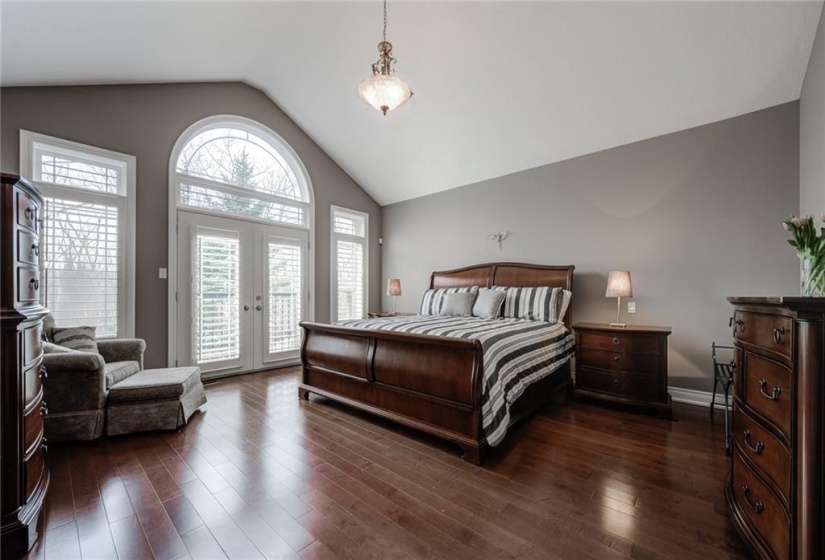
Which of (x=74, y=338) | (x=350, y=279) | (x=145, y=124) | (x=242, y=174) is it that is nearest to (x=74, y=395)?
(x=74, y=338)

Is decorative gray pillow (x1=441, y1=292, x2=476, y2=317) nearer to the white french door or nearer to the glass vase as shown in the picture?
the white french door

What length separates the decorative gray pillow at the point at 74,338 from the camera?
9.32 ft

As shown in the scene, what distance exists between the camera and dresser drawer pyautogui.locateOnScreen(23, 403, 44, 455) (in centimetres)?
154

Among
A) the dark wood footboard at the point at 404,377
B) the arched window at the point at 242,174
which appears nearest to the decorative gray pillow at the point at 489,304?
the dark wood footboard at the point at 404,377

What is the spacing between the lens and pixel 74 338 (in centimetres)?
289

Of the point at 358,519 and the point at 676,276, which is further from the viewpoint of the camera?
the point at 676,276

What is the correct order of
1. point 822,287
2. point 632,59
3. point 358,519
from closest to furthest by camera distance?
point 822,287 → point 358,519 → point 632,59

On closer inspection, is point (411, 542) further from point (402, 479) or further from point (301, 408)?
point (301, 408)

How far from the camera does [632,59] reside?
2.93 metres

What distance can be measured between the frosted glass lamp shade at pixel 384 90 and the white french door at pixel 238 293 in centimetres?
275

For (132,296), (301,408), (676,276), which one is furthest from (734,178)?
(132,296)

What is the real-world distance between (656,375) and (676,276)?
113cm

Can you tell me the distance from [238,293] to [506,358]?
356 centimetres

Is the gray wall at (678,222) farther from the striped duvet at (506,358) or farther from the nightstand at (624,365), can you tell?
the striped duvet at (506,358)
